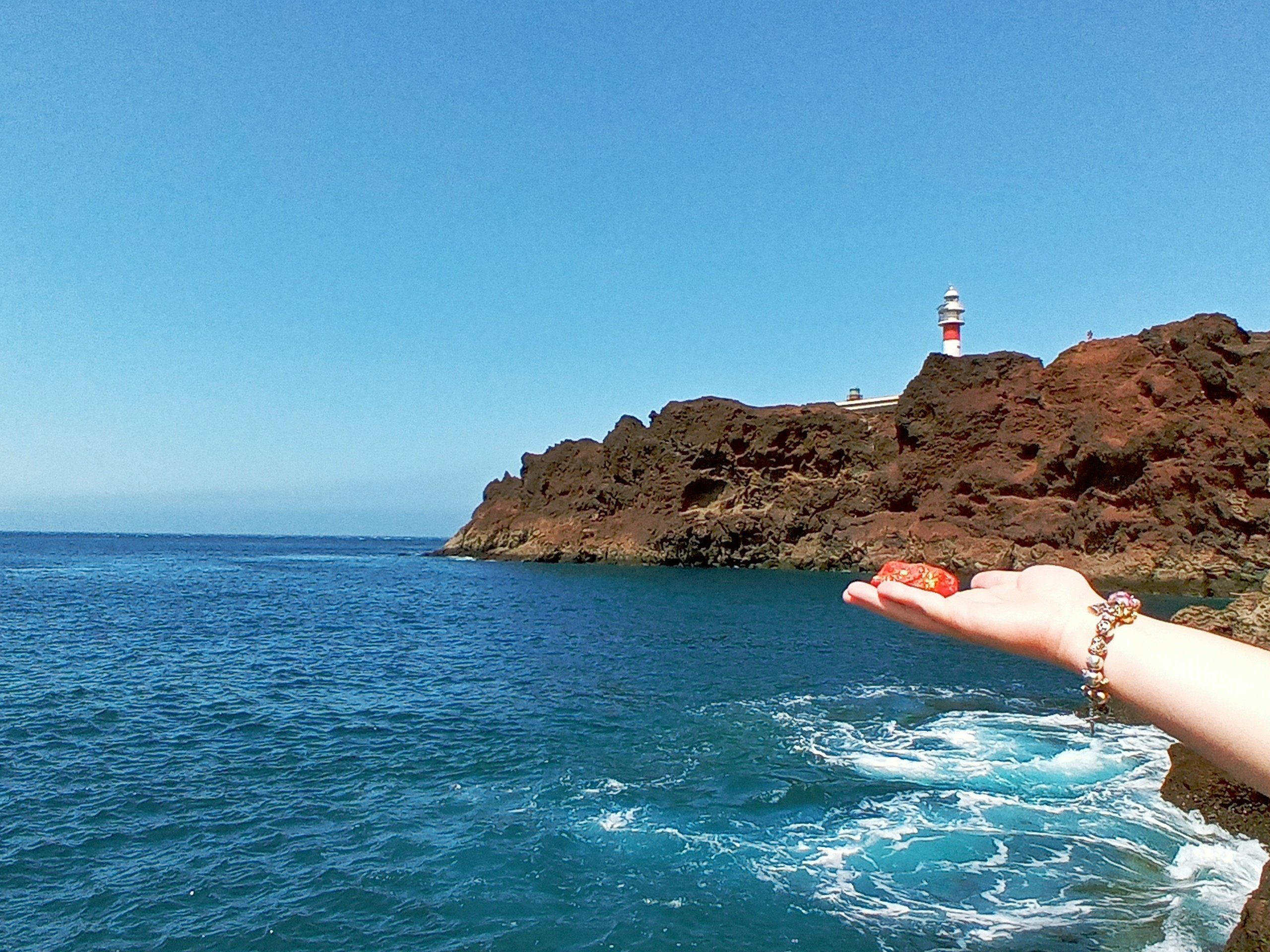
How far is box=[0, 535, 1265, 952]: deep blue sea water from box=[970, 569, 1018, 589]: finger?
7.41 meters

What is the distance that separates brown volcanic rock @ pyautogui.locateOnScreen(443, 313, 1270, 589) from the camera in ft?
163

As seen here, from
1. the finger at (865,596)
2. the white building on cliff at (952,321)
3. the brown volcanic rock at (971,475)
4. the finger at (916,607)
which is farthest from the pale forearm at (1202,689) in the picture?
the white building on cliff at (952,321)

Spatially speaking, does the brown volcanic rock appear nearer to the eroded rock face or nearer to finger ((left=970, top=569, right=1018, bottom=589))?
the eroded rock face

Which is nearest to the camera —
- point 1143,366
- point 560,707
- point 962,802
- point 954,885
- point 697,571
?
point 954,885

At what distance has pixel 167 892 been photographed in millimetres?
10781

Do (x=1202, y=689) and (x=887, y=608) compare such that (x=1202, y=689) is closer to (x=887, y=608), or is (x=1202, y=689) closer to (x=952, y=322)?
(x=887, y=608)

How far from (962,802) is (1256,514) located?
45.7 metres

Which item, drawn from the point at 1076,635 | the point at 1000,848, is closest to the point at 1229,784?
the point at 1000,848

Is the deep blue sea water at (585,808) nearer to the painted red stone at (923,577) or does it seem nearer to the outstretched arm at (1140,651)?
the painted red stone at (923,577)

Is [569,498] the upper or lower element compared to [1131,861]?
upper

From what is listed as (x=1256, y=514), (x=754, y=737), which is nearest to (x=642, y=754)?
(x=754, y=737)

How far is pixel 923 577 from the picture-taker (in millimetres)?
Result: 4980

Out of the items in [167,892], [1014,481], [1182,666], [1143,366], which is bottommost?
[167,892]

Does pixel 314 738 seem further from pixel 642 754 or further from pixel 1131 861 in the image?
pixel 1131 861
